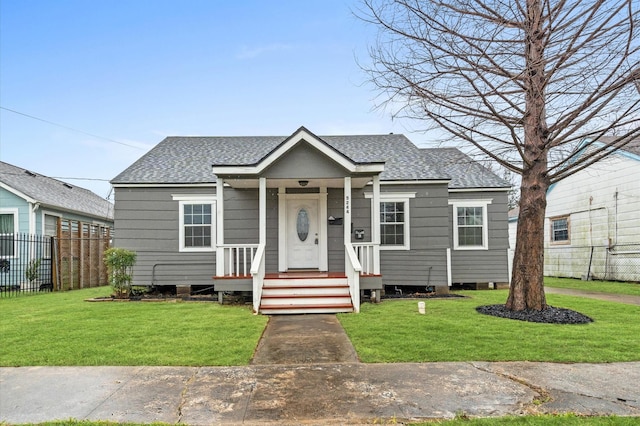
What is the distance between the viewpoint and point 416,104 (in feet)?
24.2

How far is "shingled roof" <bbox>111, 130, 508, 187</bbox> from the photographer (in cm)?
1141

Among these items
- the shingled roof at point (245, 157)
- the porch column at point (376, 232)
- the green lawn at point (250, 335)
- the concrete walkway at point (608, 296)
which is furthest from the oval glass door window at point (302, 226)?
the concrete walkway at point (608, 296)

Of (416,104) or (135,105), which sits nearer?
(416,104)

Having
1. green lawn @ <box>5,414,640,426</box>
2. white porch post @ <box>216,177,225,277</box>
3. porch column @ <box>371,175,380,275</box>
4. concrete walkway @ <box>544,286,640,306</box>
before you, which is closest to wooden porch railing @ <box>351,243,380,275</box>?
porch column @ <box>371,175,380,275</box>

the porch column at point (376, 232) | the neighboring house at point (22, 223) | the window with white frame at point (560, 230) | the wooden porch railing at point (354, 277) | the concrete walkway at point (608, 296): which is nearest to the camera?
the wooden porch railing at point (354, 277)

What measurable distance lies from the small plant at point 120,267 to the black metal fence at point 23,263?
15.4 feet

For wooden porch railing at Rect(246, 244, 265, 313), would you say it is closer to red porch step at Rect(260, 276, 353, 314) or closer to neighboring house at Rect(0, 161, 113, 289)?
red porch step at Rect(260, 276, 353, 314)

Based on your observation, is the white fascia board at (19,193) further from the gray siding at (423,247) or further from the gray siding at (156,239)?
the gray siding at (423,247)

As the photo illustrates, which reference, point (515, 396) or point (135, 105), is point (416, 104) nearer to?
point (515, 396)

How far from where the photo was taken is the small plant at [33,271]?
42.1 ft

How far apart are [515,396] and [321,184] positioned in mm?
7320

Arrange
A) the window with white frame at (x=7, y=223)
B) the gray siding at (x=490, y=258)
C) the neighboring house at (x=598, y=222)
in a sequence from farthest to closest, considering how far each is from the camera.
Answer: the neighboring house at (x=598, y=222) < the window with white frame at (x=7, y=223) < the gray siding at (x=490, y=258)

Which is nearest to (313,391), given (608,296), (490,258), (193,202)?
(193,202)

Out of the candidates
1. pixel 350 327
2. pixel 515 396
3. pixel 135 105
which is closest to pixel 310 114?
pixel 350 327
